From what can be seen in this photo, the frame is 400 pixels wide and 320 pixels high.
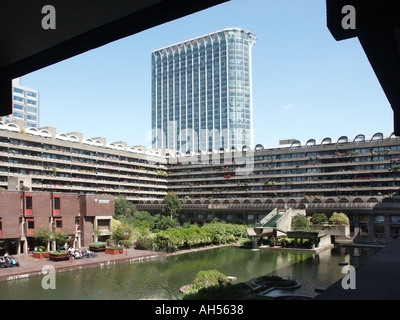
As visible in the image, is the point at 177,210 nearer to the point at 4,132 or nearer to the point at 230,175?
the point at 230,175

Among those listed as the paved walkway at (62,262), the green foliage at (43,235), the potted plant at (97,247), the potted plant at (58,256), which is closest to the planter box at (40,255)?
the paved walkway at (62,262)

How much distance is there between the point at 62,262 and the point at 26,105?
11999 cm

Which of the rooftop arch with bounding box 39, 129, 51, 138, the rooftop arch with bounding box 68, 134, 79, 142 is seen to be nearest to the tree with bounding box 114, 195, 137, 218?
the rooftop arch with bounding box 68, 134, 79, 142

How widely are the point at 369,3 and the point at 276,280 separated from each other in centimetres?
2981

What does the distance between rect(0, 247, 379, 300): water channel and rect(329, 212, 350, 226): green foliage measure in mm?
9645

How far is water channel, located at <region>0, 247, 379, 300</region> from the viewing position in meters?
28.8

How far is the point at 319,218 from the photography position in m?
68.3

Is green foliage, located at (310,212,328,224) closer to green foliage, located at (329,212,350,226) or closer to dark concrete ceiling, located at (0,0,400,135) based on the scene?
green foliage, located at (329,212,350,226)

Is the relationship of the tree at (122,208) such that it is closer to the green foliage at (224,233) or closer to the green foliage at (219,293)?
the green foliage at (224,233)

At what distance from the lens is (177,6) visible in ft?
15.2

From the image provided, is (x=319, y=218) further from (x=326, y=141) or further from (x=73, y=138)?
(x=73, y=138)

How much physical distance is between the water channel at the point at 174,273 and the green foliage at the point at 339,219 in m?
9.64

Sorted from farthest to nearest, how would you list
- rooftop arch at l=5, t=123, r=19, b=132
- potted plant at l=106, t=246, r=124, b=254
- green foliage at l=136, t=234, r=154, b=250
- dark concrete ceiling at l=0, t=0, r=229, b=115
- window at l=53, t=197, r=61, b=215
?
rooftop arch at l=5, t=123, r=19, b=132 → green foliage at l=136, t=234, r=154, b=250 → window at l=53, t=197, r=61, b=215 → potted plant at l=106, t=246, r=124, b=254 → dark concrete ceiling at l=0, t=0, r=229, b=115

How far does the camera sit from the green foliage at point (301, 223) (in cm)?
6381
